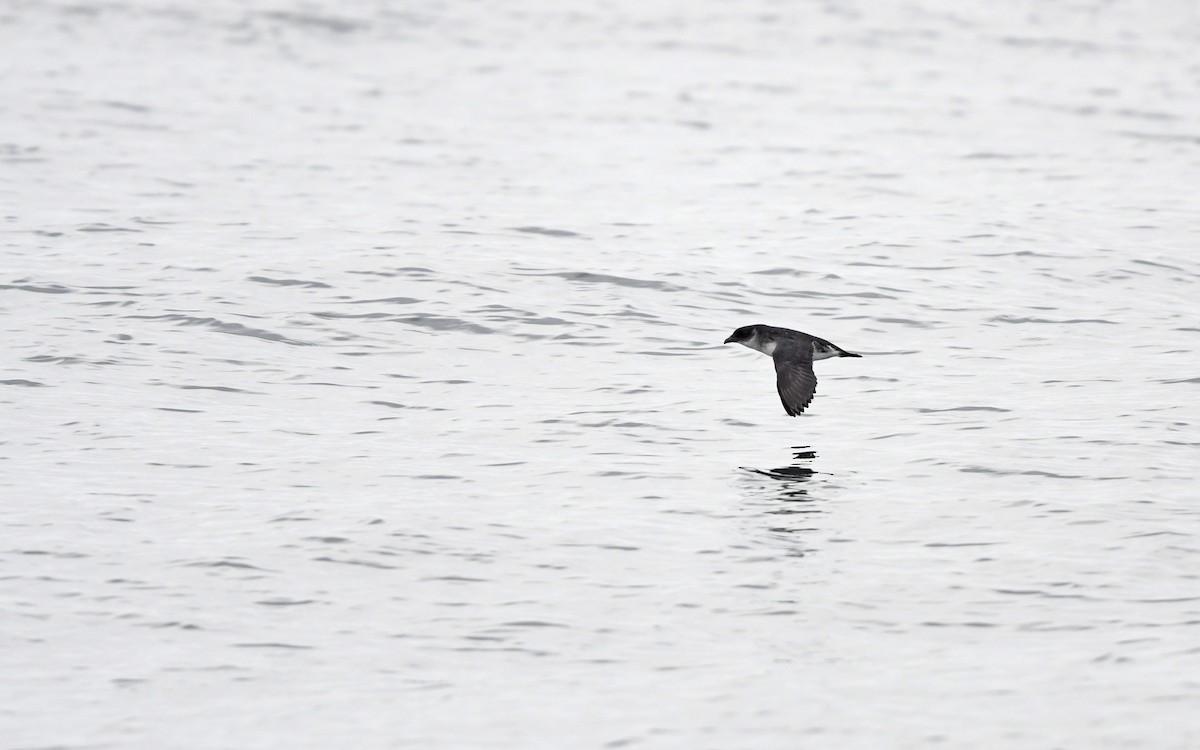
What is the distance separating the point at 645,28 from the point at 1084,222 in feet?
92.7

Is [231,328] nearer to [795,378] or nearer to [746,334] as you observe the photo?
[746,334]

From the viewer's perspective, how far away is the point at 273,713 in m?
10.9

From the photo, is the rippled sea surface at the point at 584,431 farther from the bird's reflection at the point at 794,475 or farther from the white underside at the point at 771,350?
the white underside at the point at 771,350

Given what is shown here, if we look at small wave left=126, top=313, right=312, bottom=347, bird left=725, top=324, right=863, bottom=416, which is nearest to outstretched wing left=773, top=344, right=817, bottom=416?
bird left=725, top=324, right=863, bottom=416

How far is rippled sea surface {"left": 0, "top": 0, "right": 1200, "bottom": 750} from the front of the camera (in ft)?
37.2

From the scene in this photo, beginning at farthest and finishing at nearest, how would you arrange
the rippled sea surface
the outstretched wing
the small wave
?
the small wave → the outstretched wing → the rippled sea surface

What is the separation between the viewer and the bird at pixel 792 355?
52.4ft

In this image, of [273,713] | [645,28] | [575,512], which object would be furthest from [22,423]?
[645,28]

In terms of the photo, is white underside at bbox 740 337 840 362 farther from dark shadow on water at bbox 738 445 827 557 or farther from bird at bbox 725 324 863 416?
dark shadow on water at bbox 738 445 827 557

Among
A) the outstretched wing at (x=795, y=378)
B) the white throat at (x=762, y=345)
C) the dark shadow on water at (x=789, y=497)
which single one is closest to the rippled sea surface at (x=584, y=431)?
the dark shadow on water at (x=789, y=497)

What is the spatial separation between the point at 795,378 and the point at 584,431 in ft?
7.48

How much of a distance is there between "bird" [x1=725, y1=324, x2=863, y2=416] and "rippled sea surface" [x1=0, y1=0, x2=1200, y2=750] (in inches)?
26.1

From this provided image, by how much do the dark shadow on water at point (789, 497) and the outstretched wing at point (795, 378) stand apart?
21.9 inches

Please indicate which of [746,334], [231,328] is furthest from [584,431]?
[231,328]
